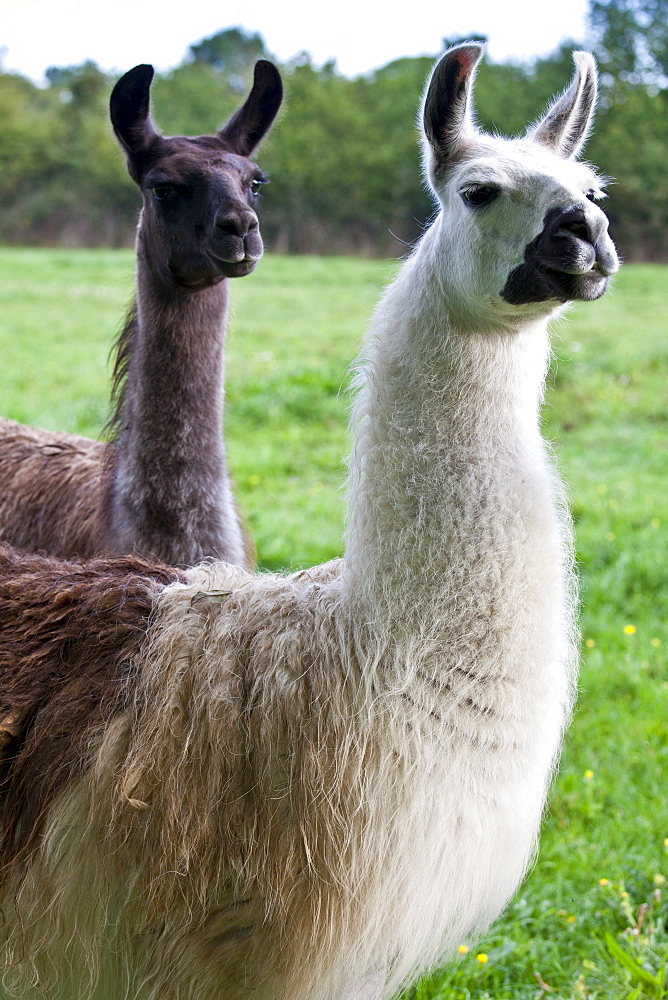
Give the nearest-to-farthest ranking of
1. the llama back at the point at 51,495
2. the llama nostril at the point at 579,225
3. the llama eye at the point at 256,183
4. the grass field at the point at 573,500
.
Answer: the llama nostril at the point at 579,225 → the grass field at the point at 573,500 → the llama eye at the point at 256,183 → the llama back at the point at 51,495

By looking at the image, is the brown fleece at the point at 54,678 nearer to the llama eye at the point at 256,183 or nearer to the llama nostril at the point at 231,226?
the llama nostril at the point at 231,226

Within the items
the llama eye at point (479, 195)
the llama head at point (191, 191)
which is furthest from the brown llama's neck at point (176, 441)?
the llama eye at point (479, 195)

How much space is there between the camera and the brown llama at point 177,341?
279 centimetres

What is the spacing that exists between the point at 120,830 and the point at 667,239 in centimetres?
1670

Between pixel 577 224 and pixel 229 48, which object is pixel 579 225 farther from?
pixel 229 48

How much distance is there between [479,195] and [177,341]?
145 cm

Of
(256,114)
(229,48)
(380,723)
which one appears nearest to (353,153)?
(256,114)

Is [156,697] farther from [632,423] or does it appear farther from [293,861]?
[632,423]

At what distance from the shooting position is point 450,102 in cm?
179

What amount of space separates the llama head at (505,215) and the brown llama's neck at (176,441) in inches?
50.3

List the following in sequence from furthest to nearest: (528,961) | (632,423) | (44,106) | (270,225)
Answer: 1. (44,106)
2. (270,225)
3. (632,423)
4. (528,961)

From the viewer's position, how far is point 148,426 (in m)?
2.96

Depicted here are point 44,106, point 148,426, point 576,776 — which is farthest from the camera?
point 44,106

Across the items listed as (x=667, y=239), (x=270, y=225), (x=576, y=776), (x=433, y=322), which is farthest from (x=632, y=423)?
(x=270, y=225)
